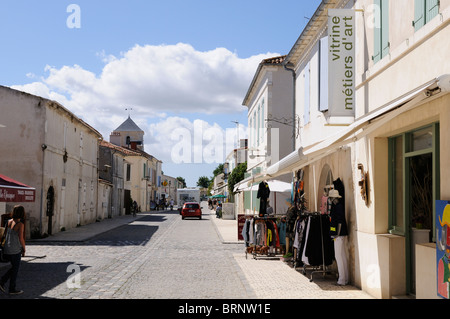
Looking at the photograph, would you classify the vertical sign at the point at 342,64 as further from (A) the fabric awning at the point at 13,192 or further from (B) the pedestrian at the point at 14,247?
(A) the fabric awning at the point at 13,192

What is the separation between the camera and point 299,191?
14938 mm

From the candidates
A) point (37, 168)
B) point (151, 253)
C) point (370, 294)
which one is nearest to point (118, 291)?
point (370, 294)

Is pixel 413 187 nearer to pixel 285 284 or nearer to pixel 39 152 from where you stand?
pixel 285 284

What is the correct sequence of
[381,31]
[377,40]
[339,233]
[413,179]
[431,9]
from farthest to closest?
1. [339,233]
2. [377,40]
3. [381,31]
4. [413,179]
5. [431,9]

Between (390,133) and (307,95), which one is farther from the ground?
(307,95)

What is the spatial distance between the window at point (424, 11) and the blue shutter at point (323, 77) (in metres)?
4.54

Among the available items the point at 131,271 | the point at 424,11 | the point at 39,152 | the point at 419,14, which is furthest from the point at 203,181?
the point at 424,11

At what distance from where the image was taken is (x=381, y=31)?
9250 millimetres

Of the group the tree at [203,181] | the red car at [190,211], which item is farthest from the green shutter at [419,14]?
Answer: the tree at [203,181]

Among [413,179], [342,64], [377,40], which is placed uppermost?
[377,40]

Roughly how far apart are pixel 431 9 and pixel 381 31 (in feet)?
6.93

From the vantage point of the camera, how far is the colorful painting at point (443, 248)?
606cm

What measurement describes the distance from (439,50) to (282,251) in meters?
10.2
